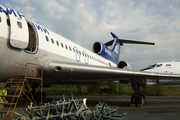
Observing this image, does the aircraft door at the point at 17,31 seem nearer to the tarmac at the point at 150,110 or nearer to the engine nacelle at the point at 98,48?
the tarmac at the point at 150,110

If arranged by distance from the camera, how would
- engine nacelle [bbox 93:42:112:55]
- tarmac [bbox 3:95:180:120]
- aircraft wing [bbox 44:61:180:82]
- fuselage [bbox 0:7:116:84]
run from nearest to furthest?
fuselage [bbox 0:7:116:84]
tarmac [bbox 3:95:180:120]
aircraft wing [bbox 44:61:180:82]
engine nacelle [bbox 93:42:112:55]

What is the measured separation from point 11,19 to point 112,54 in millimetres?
15044

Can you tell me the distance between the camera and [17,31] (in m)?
6.05

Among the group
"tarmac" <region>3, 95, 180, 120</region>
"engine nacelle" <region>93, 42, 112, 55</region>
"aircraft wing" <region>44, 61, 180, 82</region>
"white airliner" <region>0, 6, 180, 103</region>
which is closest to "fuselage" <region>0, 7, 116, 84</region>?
"white airliner" <region>0, 6, 180, 103</region>

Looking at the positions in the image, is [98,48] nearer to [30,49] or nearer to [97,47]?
[97,47]

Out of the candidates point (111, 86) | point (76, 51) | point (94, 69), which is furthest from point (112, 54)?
point (94, 69)

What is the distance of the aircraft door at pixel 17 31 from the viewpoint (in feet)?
19.2

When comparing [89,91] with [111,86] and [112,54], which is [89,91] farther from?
[112,54]

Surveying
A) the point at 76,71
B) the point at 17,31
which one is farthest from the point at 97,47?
the point at 17,31

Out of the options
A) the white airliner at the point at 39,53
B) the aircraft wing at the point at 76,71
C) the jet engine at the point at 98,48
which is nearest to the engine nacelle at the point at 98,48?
the jet engine at the point at 98,48

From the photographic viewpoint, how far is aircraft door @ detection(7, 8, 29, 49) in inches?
230

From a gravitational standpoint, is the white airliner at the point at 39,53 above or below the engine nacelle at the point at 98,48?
below

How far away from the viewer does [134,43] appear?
2017 cm

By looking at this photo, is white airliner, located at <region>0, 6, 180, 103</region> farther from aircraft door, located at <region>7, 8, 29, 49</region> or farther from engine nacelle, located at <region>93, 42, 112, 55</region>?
engine nacelle, located at <region>93, 42, 112, 55</region>
